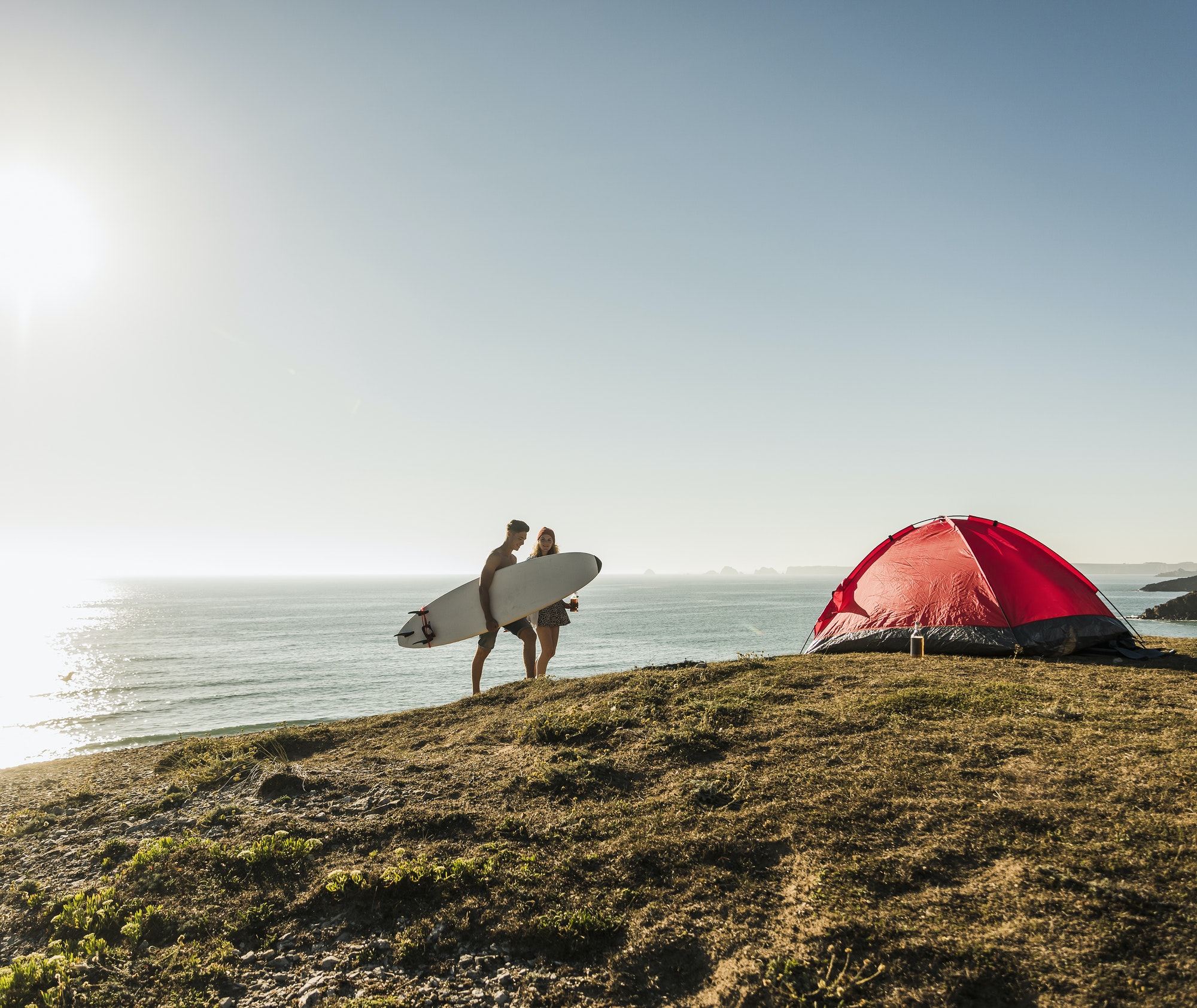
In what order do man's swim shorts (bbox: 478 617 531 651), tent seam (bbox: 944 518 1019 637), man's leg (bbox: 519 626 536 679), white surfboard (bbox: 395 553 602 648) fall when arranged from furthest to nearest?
Result: white surfboard (bbox: 395 553 602 648), man's leg (bbox: 519 626 536 679), man's swim shorts (bbox: 478 617 531 651), tent seam (bbox: 944 518 1019 637)

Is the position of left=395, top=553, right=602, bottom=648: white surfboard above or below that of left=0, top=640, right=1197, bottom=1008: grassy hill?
above

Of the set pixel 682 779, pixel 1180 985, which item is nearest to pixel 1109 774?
pixel 1180 985

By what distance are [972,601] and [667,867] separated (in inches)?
336

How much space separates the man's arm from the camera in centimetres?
1128

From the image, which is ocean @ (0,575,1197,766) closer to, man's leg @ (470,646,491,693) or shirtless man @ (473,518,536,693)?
man's leg @ (470,646,491,693)

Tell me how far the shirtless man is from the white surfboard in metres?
0.17

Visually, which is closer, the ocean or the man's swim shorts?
the man's swim shorts

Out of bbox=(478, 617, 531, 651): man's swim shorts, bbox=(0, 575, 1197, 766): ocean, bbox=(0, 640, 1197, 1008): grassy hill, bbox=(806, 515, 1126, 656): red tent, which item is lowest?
bbox=(0, 575, 1197, 766): ocean

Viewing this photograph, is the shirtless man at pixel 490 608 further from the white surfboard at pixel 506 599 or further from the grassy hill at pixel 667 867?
the grassy hill at pixel 667 867

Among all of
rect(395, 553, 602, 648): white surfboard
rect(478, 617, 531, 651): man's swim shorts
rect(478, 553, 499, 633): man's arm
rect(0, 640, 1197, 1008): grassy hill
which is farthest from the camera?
rect(395, 553, 602, 648): white surfboard

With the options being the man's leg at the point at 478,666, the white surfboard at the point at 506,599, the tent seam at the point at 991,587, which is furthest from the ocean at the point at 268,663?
the tent seam at the point at 991,587

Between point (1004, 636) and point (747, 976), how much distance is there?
8.91 meters

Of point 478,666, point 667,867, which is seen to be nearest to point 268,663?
point 478,666

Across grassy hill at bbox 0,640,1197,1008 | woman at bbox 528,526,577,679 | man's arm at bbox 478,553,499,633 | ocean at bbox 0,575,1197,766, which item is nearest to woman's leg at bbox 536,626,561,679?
woman at bbox 528,526,577,679
